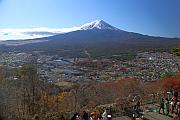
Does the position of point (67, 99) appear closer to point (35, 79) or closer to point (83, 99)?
point (83, 99)

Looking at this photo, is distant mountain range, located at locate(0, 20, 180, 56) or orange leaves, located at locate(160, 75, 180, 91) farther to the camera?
distant mountain range, located at locate(0, 20, 180, 56)

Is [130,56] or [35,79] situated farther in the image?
[130,56]

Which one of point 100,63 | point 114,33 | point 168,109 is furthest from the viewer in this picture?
point 114,33

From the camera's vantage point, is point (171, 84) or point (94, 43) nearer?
point (171, 84)

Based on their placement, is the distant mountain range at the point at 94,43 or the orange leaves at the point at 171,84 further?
the distant mountain range at the point at 94,43

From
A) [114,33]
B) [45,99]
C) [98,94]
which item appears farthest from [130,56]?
[45,99]

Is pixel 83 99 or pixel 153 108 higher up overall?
pixel 153 108

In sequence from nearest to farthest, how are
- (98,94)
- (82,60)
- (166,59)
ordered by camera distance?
(98,94)
(166,59)
(82,60)

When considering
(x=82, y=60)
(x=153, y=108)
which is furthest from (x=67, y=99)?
(x=82, y=60)
